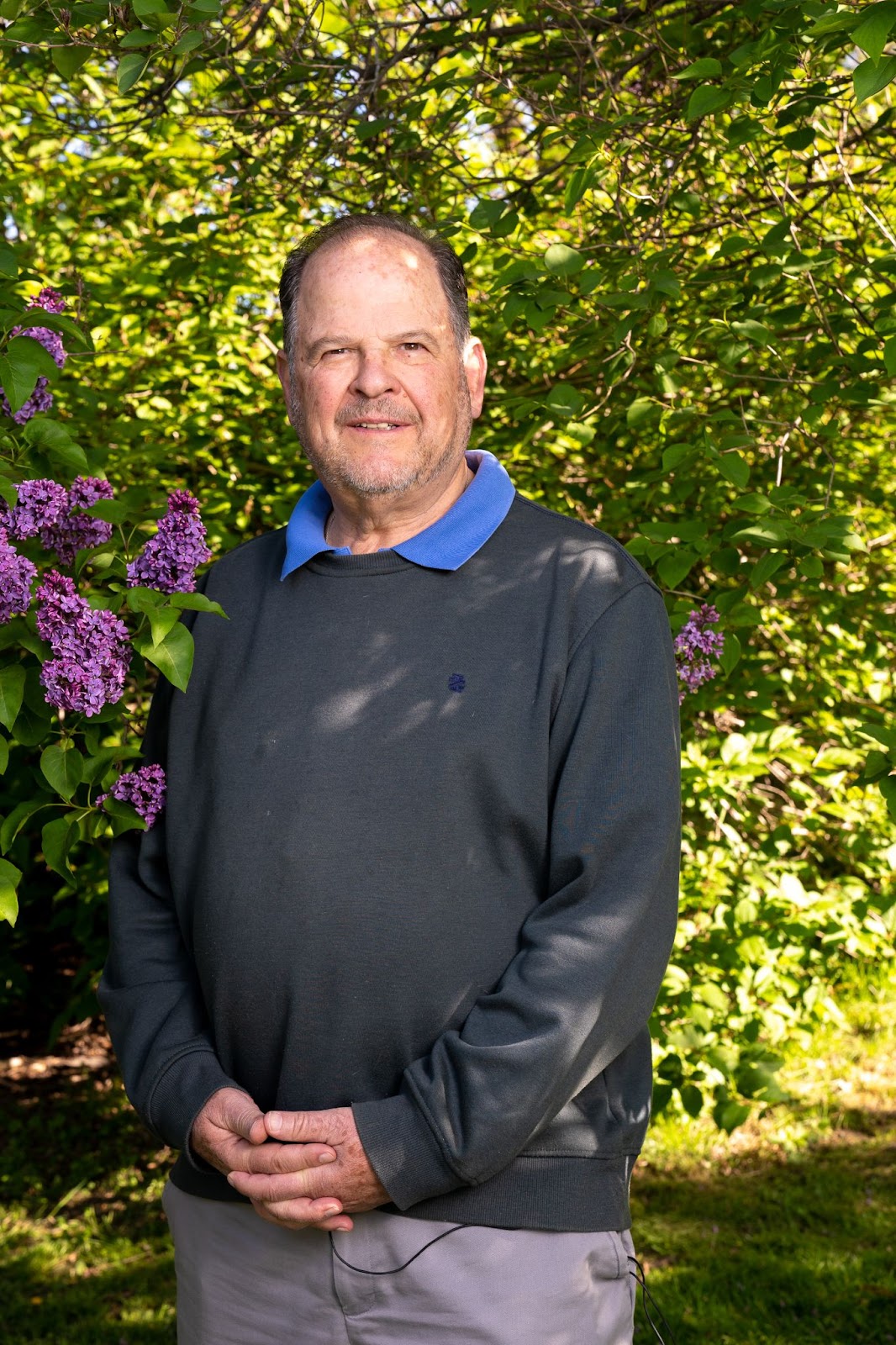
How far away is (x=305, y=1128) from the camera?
1827 millimetres

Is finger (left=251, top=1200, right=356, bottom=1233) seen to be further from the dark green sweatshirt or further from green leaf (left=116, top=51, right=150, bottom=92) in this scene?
green leaf (left=116, top=51, right=150, bottom=92)

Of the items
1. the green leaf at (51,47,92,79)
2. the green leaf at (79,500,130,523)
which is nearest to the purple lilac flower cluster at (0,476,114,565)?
the green leaf at (79,500,130,523)

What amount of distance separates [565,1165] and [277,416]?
3080mm

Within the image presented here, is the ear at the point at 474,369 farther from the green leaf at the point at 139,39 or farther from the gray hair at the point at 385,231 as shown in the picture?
the green leaf at the point at 139,39

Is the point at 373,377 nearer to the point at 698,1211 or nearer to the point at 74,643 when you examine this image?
the point at 74,643

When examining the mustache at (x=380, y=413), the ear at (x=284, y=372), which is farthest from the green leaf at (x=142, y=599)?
the ear at (x=284, y=372)

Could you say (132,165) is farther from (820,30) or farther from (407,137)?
(820,30)

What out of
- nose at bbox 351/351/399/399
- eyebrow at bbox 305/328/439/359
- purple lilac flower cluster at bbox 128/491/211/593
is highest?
eyebrow at bbox 305/328/439/359

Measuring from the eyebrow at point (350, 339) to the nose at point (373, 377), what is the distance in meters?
0.04

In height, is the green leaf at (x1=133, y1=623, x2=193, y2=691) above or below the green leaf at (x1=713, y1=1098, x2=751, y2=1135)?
above

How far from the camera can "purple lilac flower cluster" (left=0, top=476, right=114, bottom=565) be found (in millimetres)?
1992

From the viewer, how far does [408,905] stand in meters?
1.90

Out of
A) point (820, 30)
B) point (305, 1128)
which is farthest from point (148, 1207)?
point (820, 30)

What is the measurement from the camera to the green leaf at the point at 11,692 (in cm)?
194
